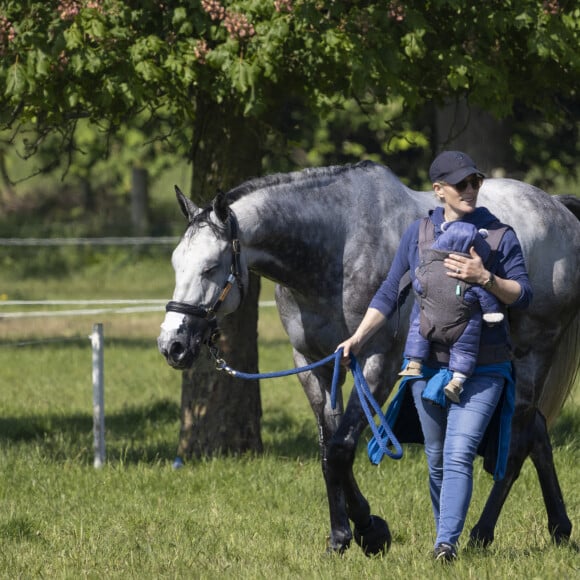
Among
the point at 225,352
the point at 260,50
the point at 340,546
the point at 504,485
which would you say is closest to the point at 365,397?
the point at 340,546

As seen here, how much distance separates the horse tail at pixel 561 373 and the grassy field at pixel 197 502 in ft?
2.02

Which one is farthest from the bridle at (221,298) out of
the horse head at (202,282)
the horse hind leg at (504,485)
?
the horse hind leg at (504,485)

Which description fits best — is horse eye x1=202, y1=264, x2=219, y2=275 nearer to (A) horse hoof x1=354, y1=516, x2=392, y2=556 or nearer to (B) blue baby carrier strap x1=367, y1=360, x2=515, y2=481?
(B) blue baby carrier strap x1=367, y1=360, x2=515, y2=481

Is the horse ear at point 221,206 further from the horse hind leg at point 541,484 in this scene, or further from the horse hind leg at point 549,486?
the horse hind leg at point 549,486

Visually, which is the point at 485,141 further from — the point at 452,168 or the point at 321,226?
the point at 452,168

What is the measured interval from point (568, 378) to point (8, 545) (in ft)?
10.8

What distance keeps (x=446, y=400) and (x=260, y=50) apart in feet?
10.4

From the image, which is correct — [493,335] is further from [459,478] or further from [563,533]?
[563,533]

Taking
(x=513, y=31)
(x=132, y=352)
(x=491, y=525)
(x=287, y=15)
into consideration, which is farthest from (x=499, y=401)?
(x=132, y=352)

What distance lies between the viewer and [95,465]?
9.17 metres

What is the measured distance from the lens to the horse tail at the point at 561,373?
23.7 ft

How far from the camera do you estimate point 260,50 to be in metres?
7.73

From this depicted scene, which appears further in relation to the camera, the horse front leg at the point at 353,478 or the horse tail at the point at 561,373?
the horse tail at the point at 561,373

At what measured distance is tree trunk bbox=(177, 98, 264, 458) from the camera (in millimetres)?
9297
